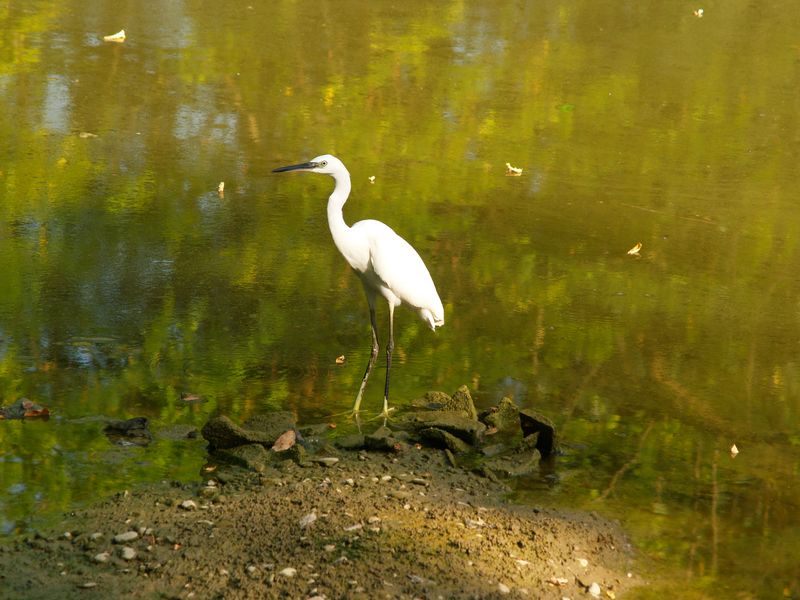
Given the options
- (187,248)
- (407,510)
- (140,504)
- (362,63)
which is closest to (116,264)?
(187,248)

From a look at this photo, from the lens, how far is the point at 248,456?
513 centimetres

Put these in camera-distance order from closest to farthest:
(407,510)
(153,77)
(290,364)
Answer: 1. (407,510)
2. (290,364)
3. (153,77)

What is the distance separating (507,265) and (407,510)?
3.47m

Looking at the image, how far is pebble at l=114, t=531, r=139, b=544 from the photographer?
14.1 feet

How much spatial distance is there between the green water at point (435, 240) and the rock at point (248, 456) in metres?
0.14

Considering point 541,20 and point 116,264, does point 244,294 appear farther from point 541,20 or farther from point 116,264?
point 541,20

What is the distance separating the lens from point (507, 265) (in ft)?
25.7

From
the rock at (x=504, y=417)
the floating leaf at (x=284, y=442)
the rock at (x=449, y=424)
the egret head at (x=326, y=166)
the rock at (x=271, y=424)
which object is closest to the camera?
the floating leaf at (x=284, y=442)

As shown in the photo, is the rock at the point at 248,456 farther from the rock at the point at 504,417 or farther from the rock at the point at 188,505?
the rock at the point at 504,417

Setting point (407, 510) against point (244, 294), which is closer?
point (407, 510)

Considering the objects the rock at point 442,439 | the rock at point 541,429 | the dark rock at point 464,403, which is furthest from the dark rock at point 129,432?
the rock at point 541,429

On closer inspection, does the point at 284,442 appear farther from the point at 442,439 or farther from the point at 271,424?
the point at 442,439

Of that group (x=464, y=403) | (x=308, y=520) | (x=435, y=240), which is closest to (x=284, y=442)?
(x=308, y=520)

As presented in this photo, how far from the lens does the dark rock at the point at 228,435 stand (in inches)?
205
